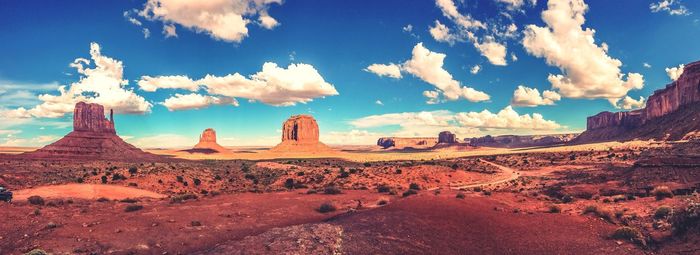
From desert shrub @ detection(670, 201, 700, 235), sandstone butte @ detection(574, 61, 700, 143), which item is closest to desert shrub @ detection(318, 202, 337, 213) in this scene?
desert shrub @ detection(670, 201, 700, 235)

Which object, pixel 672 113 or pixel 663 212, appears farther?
pixel 672 113

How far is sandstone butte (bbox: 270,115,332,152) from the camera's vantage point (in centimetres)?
18556

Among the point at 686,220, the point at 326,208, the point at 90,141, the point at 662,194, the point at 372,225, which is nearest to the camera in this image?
the point at 686,220

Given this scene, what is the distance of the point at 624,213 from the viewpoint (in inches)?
846

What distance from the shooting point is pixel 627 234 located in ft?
55.2

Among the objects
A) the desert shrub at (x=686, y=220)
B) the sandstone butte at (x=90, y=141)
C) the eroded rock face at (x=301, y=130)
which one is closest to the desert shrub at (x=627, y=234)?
the desert shrub at (x=686, y=220)

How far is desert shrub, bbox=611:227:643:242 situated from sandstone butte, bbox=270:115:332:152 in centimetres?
16775

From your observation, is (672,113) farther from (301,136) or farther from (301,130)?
(301,130)

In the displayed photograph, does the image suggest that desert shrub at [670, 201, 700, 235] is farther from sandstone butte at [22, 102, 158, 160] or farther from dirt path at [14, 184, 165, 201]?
sandstone butte at [22, 102, 158, 160]

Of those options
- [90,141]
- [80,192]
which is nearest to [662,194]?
[80,192]

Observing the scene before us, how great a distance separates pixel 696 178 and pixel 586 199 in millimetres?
12663

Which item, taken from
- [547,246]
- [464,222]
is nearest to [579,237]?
[547,246]

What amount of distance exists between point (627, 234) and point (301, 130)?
180m

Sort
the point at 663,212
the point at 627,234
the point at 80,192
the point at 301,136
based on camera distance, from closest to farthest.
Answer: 1. the point at 627,234
2. the point at 663,212
3. the point at 80,192
4. the point at 301,136
